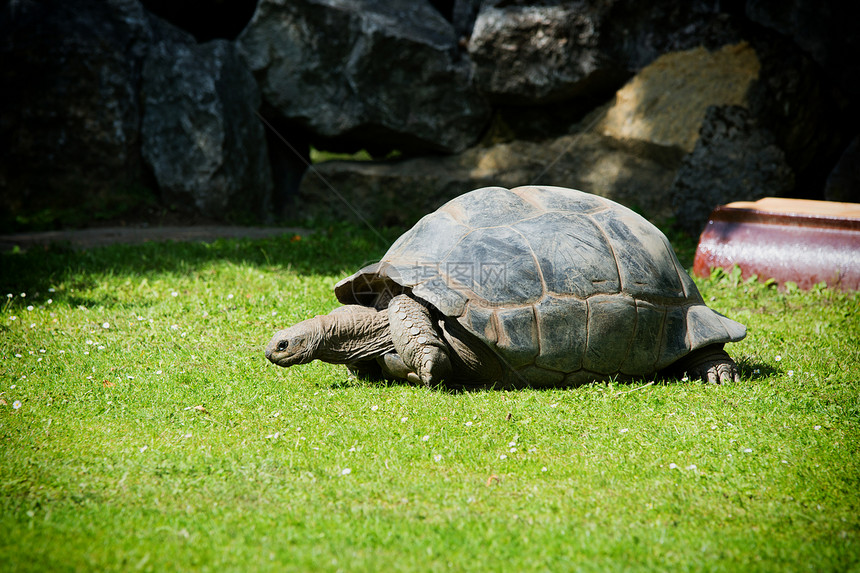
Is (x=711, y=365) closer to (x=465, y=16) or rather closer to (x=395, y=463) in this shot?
(x=395, y=463)

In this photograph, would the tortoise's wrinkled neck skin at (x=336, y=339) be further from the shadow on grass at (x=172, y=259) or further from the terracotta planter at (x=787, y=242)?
the terracotta planter at (x=787, y=242)

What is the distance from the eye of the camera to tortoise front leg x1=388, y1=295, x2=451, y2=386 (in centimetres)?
333

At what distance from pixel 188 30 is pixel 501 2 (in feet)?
14.6

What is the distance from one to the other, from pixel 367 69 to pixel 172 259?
383cm

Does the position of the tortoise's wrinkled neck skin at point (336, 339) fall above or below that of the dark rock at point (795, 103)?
below

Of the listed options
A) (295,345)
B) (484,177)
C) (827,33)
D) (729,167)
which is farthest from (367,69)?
(295,345)

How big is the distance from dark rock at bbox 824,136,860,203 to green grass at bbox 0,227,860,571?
3418mm

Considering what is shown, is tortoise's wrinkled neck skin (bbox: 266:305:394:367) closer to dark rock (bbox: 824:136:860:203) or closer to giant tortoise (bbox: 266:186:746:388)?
giant tortoise (bbox: 266:186:746:388)

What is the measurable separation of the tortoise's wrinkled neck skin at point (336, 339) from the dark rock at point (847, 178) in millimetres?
5917

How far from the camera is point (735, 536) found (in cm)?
223

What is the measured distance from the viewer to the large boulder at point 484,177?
783cm

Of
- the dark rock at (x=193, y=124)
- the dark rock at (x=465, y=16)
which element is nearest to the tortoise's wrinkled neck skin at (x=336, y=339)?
the dark rock at (x=193, y=124)

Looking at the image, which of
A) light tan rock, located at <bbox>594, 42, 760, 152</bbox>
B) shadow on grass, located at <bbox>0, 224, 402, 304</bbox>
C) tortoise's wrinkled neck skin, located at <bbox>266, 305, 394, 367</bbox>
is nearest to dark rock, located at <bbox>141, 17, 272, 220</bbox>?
shadow on grass, located at <bbox>0, 224, 402, 304</bbox>

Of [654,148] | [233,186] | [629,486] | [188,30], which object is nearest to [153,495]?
[629,486]
